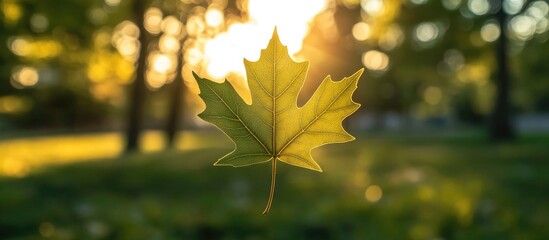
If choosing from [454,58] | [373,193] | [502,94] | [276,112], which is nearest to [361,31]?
[454,58]

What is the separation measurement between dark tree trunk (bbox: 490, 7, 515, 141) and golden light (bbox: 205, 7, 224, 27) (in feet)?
34.2

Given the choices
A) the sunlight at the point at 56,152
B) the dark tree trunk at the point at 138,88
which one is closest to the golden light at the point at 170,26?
the dark tree trunk at the point at 138,88

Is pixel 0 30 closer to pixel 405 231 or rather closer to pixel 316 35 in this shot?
pixel 405 231

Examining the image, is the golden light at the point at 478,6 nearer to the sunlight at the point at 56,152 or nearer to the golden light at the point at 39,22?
the sunlight at the point at 56,152

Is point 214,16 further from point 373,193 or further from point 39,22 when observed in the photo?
point 373,193

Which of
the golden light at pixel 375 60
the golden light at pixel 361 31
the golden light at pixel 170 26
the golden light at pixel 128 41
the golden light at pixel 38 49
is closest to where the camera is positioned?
the golden light at pixel 38 49

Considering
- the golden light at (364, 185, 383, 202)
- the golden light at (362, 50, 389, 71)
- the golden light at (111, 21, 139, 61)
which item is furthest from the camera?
the golden light at (362, 50, 389, 71)

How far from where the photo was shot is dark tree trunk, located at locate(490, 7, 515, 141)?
21.5 m

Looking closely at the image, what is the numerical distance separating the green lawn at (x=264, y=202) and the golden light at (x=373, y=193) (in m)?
0.03

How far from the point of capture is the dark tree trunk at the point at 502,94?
21.5 meters

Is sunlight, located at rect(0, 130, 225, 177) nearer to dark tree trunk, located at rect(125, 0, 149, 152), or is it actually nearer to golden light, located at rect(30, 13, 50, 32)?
dark tree trunk, located at rect(125, 0, 149, 152)

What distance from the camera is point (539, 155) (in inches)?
594

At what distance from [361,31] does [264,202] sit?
25.8 m

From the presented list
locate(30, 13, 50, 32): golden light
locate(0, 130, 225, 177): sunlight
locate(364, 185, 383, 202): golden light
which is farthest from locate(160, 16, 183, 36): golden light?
locate(364, 185, 383, 202): golden light
